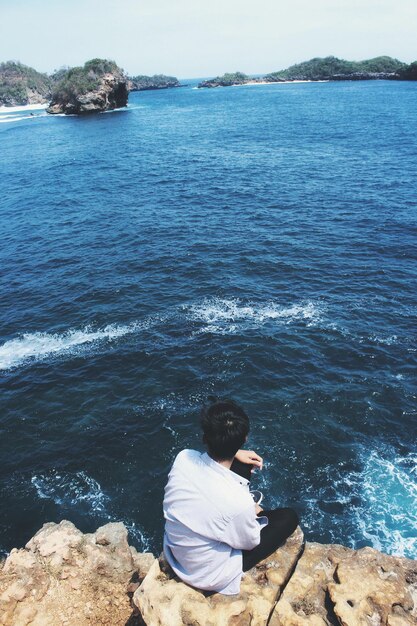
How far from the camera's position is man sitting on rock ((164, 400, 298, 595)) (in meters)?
6.94

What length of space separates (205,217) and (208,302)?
65.0 feet

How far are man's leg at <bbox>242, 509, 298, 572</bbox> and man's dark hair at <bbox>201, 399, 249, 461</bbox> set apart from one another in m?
2.71

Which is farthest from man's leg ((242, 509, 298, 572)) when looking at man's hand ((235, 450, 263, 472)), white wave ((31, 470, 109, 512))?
white wave ((31, 470, 109, 512))

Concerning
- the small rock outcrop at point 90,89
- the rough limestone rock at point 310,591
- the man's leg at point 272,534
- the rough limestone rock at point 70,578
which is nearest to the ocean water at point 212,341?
the rough limestone rock at point 70,578

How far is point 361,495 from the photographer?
19.8 metres

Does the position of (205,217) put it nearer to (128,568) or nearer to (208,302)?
(208,302)

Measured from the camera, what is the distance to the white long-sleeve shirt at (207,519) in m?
6.93

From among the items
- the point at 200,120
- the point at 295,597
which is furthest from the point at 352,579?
the point at 200,120

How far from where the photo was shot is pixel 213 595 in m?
8.04

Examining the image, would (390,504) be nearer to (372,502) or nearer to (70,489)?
(372,502)

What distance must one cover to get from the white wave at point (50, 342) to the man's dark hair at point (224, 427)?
25.2m

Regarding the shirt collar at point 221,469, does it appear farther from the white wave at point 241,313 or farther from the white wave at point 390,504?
the white wave at point 241,313

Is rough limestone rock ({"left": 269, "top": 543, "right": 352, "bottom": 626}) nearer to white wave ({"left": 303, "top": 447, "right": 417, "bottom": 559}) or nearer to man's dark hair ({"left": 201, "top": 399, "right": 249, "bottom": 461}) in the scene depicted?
man's dark hair ({"left": 201, "top": 399, "right": 249, "bottom": 461})

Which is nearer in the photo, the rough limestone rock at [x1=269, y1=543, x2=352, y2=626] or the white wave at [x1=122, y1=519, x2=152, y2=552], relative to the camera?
the rough limestone rock at [x1=269, y1=543, x2=352, y2=626]
